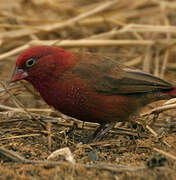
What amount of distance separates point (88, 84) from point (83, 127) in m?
0.72

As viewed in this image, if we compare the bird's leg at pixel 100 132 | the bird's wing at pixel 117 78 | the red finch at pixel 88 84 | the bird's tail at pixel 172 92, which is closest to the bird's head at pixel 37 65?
the red finch at pixel 88 84

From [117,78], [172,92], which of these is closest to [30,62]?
[117,78]

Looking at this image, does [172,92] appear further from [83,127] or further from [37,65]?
[37,65]

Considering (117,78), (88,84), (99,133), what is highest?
(117,78)

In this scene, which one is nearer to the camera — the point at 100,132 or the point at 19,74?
the point at 19,74

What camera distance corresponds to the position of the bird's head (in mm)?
4258

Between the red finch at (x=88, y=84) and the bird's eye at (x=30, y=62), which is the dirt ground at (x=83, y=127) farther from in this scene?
the bird's eye at (x=30, y=62)

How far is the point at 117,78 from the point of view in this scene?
450 centimetres

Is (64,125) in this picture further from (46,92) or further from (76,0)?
(76,0)

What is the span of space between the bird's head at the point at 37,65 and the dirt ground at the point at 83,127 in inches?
10.2

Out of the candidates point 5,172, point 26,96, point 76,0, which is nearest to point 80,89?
point 5,172

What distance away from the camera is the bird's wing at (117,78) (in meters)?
4.37

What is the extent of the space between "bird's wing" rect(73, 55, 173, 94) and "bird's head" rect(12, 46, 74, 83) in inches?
8.1

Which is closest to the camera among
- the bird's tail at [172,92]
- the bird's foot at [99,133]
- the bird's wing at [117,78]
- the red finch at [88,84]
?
the red finch at [88,84]
